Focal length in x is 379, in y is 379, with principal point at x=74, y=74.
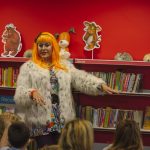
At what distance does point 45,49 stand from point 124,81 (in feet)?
3.92

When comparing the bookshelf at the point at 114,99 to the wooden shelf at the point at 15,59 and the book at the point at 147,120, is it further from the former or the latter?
the wooden shelf at the point at 15,59

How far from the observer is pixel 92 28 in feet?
15.3

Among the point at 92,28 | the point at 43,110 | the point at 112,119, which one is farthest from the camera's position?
the point at 92,28

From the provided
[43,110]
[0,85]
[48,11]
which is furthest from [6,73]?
[43,110]

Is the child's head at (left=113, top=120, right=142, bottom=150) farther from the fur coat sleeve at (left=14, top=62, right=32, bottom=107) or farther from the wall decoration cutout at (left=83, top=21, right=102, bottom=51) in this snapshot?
the wall decoration cutout at (left=83, top=21, right=102, bottom=51)

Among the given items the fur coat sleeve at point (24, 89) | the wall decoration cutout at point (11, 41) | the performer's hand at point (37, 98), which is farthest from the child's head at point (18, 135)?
the wall decoration cutout at point (11, 41)

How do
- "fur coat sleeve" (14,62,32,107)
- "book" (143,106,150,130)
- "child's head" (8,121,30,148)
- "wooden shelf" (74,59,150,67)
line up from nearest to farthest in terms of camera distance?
"child's head" (8,121,30,148) < "fur coat sleeve" (14,62,32,107) < "wooden shelf" (74,59,150,67) < "book" (143,106,150,130)

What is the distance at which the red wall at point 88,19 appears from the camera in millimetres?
4605

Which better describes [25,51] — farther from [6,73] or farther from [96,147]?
[96,147]

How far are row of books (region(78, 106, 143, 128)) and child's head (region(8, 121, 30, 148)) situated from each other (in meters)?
2.07

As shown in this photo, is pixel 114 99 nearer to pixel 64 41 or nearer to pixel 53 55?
pixel 64 41

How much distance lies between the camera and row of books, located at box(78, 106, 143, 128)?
4355mm

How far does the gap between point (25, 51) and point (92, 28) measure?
2.93ft

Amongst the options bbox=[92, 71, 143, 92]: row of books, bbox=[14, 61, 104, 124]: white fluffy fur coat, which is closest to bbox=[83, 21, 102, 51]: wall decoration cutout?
bbox=[92, 71, 143, 92]: row of books
